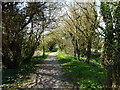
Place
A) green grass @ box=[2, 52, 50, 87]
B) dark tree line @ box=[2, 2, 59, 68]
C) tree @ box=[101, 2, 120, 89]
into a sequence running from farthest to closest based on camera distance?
dark tree line @ box=[2, 2, 59, 68], green grass @ box=[2, 52, 50, 87], tree @ box=[101, 2, 120, 89]

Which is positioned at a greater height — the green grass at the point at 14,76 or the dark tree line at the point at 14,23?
the dark tree line at the point at 14,23

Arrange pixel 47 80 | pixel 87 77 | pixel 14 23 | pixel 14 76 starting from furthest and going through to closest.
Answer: pixel 14 23 < pixel 14 76 < pixel 47 80 < pixel 87 77

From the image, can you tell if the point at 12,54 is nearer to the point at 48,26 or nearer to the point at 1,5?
the point at 1,5

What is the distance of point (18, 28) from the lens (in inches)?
551

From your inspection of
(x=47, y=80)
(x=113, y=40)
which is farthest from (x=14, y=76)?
(x=113, y=40)

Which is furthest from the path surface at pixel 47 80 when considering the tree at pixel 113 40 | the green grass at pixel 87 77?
the tree at pixel 113 40

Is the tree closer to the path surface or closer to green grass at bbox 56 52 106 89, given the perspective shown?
green grass at bbox 56 52 106 89

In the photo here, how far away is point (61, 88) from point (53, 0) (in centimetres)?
927

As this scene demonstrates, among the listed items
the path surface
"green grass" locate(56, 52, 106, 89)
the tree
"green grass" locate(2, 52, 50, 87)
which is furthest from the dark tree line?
the tree

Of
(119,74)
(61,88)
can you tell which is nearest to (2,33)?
(61,88)

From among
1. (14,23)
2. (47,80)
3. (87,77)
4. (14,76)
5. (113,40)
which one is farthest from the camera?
(14,23)

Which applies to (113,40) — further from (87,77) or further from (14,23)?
(14,23)

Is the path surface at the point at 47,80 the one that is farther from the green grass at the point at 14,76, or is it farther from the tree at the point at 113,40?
the tree at the point at 113,40

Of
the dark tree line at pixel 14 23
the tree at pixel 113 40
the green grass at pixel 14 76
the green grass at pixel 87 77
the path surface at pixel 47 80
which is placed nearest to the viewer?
the tree at pixel 113 40
